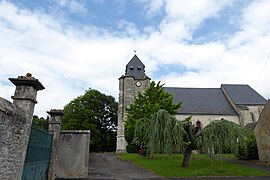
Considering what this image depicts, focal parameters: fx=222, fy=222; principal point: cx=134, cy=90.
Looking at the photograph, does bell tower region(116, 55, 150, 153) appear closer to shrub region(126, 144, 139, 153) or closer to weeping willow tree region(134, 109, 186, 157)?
shrub region(126, 144, 139, 153)

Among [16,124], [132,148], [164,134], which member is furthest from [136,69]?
[16,124]

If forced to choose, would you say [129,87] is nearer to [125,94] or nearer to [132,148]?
[125,94]

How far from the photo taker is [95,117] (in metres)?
36.0

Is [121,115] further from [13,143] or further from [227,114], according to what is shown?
[13,143]

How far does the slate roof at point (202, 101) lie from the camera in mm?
31422

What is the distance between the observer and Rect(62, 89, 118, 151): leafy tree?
33.4 meters

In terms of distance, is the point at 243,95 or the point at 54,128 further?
the point at 243,95

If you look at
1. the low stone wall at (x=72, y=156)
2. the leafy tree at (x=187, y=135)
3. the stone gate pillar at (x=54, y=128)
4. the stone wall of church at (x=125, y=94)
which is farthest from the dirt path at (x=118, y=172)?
the stone wall of church at (x=125, y=94)

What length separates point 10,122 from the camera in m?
3.79

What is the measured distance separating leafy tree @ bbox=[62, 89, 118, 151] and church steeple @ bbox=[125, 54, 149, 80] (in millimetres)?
7393

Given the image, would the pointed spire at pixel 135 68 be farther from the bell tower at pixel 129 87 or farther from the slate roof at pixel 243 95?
the slate roof at pixel 243 95

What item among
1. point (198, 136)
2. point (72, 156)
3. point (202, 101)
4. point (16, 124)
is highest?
point (202, 101)

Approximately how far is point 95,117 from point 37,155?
30.5 meters

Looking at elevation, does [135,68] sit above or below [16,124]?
above
